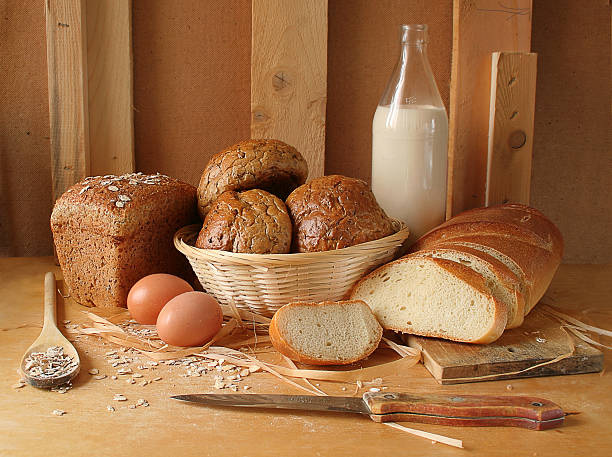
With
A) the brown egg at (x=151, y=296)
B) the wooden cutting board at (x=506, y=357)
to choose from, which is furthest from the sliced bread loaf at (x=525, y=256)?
the brown egg at (x=151, y=296)

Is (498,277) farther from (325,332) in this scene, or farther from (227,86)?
(227,86)

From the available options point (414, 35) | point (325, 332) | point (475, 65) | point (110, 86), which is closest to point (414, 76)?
point (414, 35)

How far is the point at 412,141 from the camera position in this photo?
55.9 inches

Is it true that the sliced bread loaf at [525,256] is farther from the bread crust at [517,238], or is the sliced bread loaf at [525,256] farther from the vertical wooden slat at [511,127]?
the vertical wooden slat at [511,127]

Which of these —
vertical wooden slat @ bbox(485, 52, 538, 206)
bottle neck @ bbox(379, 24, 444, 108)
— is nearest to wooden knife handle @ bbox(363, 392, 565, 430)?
bottle neck @ bbox(379, 24, 444, 108)

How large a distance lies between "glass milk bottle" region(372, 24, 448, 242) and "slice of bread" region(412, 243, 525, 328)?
26 centimetres

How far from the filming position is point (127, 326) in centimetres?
126

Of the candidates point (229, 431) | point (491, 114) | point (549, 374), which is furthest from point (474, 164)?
point (229, 431)

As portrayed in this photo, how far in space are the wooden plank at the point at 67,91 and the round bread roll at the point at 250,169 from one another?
465 millimetres

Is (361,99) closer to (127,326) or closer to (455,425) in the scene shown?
(127,326)

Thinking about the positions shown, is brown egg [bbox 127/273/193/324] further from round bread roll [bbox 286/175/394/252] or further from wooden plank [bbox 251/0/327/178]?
wooden plank [bbox 251/0/327/178]

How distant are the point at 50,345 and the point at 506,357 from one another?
0.77 meters

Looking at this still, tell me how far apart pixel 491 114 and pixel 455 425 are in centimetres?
95

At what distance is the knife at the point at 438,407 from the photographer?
888mm
